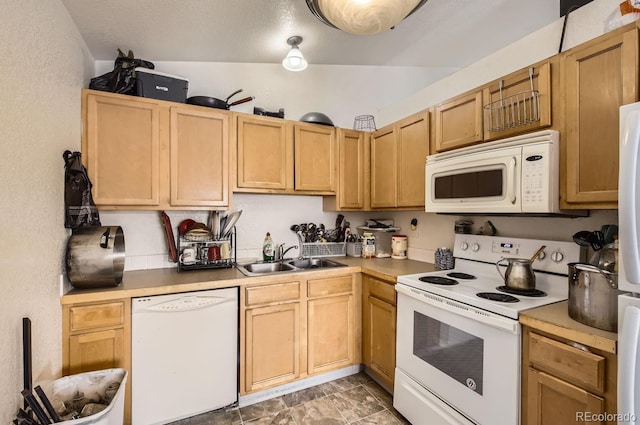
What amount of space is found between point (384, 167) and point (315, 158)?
0.65 meters

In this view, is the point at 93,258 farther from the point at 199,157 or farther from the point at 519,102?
the point at 519,102

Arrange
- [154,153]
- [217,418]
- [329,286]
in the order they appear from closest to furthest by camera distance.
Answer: [217,418] < [154,153] < [329,286]

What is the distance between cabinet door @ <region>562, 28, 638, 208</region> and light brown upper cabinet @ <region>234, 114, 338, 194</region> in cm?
171

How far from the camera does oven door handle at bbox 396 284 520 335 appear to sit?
51.3 inches

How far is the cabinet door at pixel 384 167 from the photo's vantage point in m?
2.56

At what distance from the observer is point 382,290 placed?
2.17 m

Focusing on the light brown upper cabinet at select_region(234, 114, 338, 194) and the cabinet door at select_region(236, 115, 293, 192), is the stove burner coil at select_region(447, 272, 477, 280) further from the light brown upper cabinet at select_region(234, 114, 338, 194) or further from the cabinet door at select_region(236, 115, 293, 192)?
the cabinet door at select_region(236, 115, 293, 192)

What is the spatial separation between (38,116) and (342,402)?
2426 millimetres

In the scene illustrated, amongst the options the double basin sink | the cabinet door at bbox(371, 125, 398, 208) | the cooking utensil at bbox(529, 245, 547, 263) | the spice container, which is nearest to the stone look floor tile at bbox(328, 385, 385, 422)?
the double basin sink

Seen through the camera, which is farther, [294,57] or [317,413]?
[294,57]

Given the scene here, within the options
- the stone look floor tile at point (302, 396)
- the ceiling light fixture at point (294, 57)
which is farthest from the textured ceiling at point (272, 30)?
the stone look floor tile at point (302, 396)

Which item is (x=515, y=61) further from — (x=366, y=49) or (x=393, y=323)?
(x=393, y=323)

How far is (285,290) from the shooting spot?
2.13 metres

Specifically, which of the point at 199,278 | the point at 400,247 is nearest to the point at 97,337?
the point at 199,278
